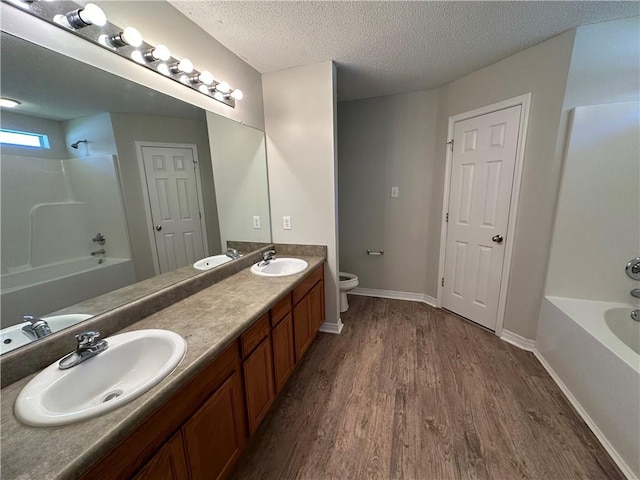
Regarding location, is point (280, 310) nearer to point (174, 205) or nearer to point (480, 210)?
point (174, 205)

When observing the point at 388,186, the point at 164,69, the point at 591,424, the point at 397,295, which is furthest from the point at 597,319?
the point at 164,69

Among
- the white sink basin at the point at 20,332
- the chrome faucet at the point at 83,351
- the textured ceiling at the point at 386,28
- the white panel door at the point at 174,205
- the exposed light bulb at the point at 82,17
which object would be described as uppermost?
the textured ceiling at the point at 386,28

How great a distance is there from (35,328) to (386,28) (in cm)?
236

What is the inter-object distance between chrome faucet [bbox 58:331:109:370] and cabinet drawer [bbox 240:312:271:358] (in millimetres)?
532

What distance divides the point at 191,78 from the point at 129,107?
1.45ft

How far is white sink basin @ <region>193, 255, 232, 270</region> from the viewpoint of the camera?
165cm

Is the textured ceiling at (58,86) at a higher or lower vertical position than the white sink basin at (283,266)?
higher

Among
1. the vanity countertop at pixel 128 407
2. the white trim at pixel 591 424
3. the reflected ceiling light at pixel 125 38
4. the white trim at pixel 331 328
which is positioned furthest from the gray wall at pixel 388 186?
the reflected ceiling light at pixel 125 38

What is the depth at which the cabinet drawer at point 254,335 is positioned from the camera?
1.22 meters

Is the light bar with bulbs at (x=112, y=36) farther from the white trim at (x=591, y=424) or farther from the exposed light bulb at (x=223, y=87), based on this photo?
the white trim at (x=591, y=424)

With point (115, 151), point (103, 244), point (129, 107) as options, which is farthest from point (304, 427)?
point (129, 107)

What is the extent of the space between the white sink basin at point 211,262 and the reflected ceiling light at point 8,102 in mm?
1008

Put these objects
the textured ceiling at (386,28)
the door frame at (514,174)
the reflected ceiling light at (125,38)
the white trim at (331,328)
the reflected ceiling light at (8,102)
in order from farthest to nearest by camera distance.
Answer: the white trim at (331,328) < the door frame at (514,174) < the textured ceiling at (386,28) < the reflected ceiling light at (125,38) < the reflected ceiling light at (8,102)

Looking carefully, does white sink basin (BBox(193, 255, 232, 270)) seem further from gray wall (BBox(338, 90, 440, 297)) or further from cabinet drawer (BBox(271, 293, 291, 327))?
gray wall (BBox(338, 90, 440, 297))
